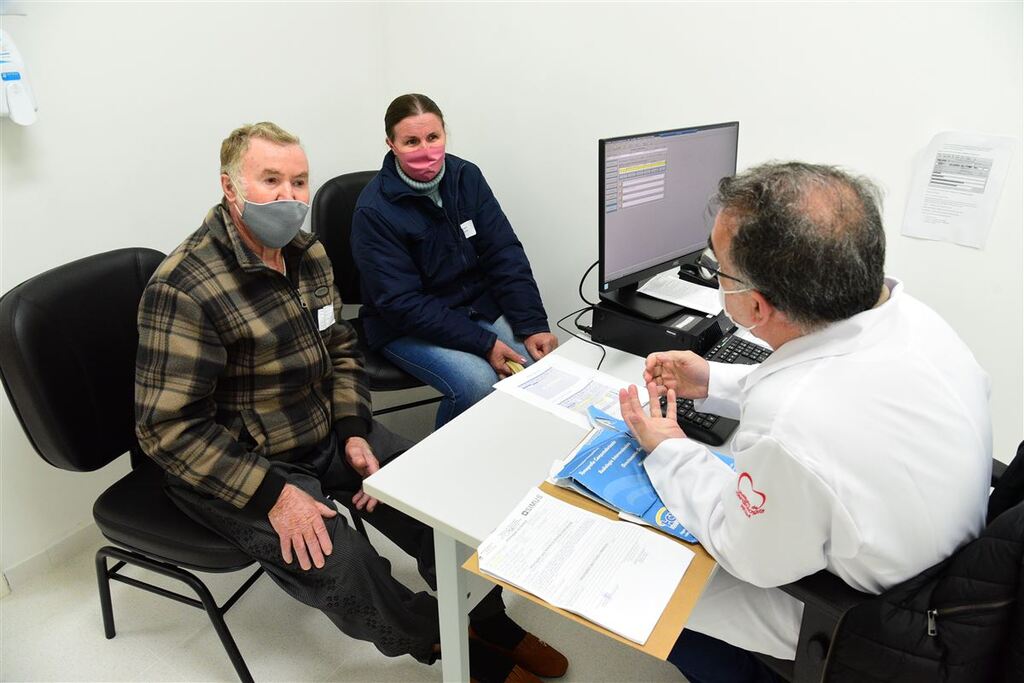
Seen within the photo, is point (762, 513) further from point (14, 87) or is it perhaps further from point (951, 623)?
point (14, 87)

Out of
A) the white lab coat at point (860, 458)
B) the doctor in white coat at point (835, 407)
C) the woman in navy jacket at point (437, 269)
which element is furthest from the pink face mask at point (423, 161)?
the white lab coat at point (860, 458)

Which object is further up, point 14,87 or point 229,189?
point 14,87

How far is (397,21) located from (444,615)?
2.16 m

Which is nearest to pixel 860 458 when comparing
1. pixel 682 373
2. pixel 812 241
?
pixel 812 241

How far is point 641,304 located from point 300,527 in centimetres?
95

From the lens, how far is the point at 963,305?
5.70 feet

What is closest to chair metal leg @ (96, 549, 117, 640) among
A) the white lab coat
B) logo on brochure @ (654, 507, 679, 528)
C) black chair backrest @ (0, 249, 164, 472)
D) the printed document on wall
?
black chair backrest @ (0, 249, 164, 472)

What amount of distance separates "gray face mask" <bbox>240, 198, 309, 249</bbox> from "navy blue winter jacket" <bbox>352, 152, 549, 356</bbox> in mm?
529

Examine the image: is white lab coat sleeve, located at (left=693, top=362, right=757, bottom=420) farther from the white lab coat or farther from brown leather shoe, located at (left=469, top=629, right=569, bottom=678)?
brown leather shoe, located at (left=469, top=629, right=569, bottom=678)

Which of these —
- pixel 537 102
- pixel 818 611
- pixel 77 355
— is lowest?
pixel 818 611

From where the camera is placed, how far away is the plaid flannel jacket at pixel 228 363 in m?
1.29

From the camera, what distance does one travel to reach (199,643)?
5.59 ft

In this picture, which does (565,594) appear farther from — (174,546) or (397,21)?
(397,21)

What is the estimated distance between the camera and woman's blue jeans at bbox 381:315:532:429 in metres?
1.94
